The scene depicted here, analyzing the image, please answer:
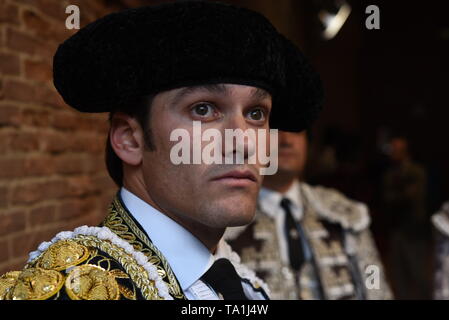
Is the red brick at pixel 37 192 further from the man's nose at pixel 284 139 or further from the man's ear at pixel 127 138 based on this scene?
the man's nose at pixel 284 139

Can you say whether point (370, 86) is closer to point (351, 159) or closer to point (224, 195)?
point (351, 159)

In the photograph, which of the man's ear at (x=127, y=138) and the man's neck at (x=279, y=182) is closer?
the man's ear at (x=127, y=138)

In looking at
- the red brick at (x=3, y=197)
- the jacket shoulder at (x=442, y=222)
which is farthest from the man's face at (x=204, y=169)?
the jacket shoulder at (x=442, y=222)

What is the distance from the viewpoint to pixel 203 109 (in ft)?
4.19

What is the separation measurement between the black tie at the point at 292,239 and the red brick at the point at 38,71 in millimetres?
1266

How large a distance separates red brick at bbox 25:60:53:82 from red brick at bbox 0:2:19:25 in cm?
16

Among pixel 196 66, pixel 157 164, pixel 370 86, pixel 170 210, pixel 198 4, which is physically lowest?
pixel 170 210

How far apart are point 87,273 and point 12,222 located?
3.11 feet

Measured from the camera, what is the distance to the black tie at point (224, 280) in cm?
134

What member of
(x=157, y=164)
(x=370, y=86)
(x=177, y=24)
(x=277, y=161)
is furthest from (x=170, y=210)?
(x=370, y=86)

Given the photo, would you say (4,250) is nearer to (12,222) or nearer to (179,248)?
(12,222)

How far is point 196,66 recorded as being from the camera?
1241 mm

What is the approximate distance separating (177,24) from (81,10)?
4.52ft

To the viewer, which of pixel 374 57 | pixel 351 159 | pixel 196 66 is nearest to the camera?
pixel 196 66
